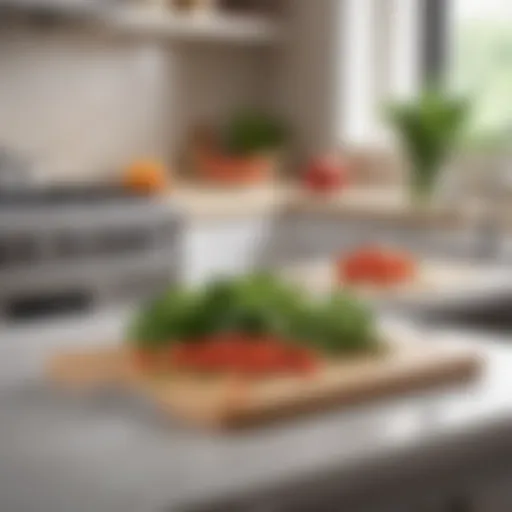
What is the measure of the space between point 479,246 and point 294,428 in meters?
2.10

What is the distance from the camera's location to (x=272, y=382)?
125cm

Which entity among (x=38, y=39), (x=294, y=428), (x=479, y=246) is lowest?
(x=479, y=246)

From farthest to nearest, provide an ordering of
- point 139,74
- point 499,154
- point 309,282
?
1. point 139,74
2. point 499,154
3. point 309,282

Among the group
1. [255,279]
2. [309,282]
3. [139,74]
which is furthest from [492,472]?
[139,74]

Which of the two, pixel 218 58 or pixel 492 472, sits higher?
pixel 218 58

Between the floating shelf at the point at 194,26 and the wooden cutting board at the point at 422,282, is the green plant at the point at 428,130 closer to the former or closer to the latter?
the floating shelf at the point at 194,26

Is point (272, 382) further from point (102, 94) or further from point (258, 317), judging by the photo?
point (102, 94)

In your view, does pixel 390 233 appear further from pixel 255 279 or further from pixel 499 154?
pixel 255 279

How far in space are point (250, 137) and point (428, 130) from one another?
0.74m

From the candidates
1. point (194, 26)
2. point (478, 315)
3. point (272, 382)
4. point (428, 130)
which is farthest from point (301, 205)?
point (272, 382)

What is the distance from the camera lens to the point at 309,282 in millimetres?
2219

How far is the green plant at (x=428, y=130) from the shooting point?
3.45 m

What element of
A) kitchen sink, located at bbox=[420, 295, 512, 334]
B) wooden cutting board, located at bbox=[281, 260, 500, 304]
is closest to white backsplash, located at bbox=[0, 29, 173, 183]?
wooden cutting board, located at bbox=[281, 260, 500, 304]

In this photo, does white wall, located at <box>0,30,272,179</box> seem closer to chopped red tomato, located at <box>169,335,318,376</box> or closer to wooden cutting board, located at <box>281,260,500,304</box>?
wooden cutting board, located at <box>281,260,500,304</box>
